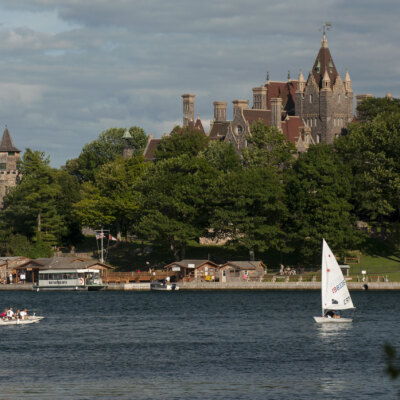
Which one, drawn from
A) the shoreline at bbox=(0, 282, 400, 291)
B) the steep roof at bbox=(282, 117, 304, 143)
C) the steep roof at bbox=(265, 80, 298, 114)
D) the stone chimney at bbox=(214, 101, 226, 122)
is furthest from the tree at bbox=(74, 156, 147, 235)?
the steep roof at bbox=(265, 80, 298, 114)

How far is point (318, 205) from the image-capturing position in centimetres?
11750

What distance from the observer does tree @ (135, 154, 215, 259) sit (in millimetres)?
123812

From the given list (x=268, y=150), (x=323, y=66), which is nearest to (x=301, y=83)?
(x=323, y=66)

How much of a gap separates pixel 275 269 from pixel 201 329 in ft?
161

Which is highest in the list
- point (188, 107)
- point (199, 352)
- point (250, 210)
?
point (188, 107)

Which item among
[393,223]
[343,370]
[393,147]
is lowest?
[343,370]

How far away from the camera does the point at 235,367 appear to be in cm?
5241

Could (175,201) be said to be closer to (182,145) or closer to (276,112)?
(182,145)

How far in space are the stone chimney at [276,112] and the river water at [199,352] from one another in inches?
3158

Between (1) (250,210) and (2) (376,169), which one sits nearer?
(2) (376,169)

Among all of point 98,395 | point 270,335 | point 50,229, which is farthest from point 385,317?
point 50,229

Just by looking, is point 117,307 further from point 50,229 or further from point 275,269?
→ point 50,229

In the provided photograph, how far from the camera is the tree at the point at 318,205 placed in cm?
11456

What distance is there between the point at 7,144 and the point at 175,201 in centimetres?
6786
